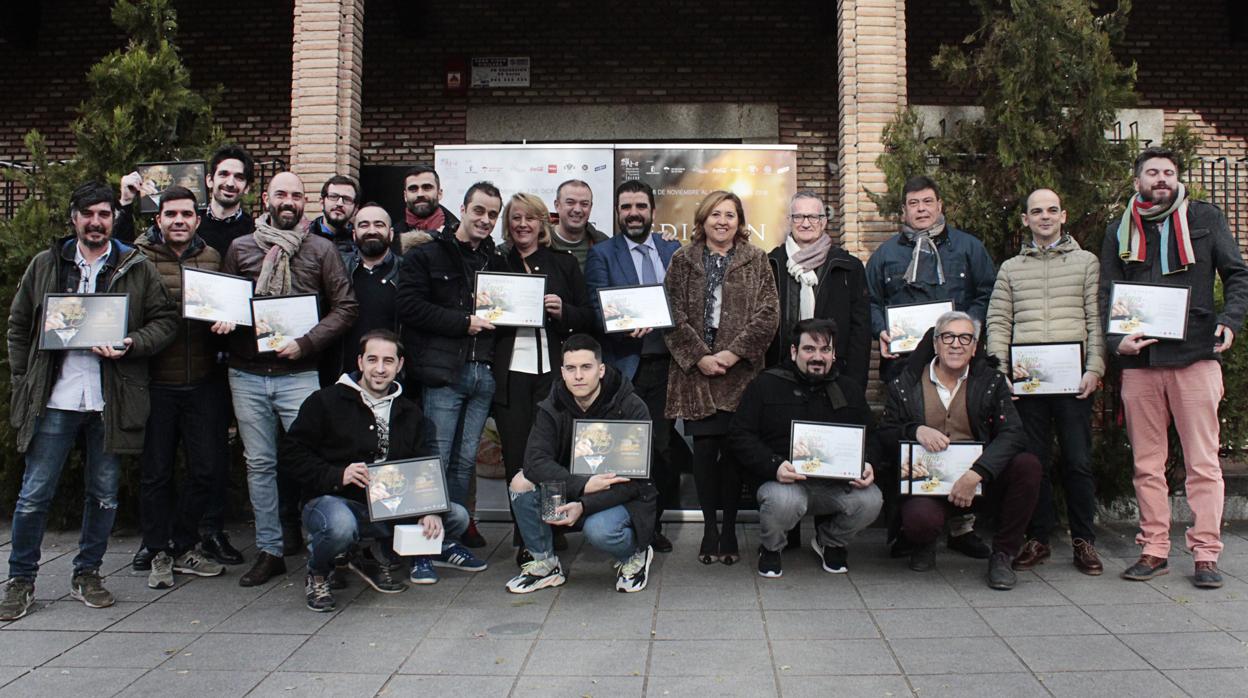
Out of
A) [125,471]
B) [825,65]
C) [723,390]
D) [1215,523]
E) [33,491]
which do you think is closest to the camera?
[33,491]

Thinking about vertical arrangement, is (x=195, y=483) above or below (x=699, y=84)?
below

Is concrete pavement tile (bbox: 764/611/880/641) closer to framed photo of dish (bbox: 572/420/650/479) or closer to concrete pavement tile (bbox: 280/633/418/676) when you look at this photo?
framed photo of dish (bbox: 572/420/650/479)

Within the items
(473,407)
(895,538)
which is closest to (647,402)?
(473,407)

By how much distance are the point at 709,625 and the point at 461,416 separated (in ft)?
6.62

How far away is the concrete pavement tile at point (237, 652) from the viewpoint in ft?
12.6

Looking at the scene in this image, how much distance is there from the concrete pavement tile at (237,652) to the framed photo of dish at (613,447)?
157 cm

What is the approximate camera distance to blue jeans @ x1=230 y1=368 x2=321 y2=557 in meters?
5.13

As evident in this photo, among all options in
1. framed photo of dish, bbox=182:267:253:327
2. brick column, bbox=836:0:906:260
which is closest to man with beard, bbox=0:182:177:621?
framed photo of dish, bbox=182:267:253:327

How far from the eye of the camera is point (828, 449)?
4.99m

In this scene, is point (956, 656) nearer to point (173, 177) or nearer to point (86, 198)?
point (86, 198)

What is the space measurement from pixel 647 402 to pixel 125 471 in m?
3.44

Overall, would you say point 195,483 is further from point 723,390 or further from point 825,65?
point 825,65

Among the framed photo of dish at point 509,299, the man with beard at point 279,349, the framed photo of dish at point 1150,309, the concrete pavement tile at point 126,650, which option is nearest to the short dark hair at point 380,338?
the man with beard at point 279,349

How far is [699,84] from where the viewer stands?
36.6 feet
